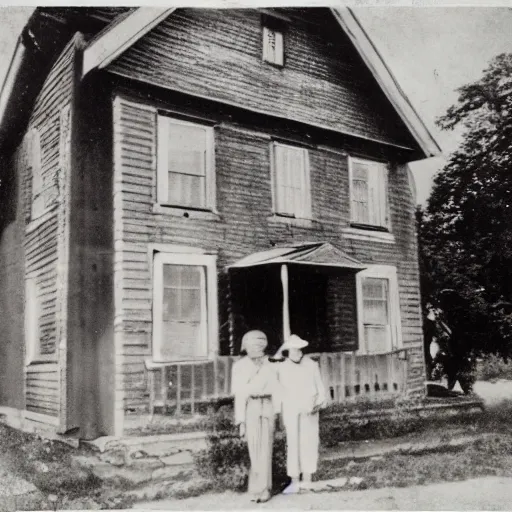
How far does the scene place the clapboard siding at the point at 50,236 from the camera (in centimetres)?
631

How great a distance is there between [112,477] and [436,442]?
3.33 meters

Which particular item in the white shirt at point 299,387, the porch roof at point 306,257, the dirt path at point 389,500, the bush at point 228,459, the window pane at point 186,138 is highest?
the window pane at point 186,138

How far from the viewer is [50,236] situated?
6.58m

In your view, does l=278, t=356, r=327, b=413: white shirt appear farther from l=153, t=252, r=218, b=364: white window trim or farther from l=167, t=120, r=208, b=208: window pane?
l=167, t=120, r=208, b=208: window pane

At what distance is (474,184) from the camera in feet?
22.6

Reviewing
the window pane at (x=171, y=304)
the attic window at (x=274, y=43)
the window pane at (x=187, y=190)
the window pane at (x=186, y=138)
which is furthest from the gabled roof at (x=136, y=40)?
the window pane at (x=171, y=304)

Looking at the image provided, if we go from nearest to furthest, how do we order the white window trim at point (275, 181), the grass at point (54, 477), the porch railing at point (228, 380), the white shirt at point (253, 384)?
the grass at point (54, 477), the white shirt at point (253, 384), the porch railing at point (228, 380), the white window trim at point (275, 181)

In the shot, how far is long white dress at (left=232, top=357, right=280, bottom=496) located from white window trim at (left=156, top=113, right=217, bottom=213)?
6.98 feet

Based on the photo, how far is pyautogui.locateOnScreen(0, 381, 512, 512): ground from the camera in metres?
5.44

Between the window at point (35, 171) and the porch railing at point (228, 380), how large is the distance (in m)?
2.12

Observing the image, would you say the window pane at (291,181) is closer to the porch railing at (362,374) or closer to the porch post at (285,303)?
the porch post at (285,303)

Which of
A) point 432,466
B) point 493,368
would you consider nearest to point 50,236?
point 432,466

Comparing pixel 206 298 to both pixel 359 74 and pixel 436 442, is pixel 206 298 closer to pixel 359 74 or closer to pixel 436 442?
pixel 436 442

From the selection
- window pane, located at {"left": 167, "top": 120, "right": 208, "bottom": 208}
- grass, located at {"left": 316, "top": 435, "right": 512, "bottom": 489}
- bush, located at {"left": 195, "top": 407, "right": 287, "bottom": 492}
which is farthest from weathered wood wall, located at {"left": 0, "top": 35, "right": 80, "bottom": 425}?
grass, located at {"left": 316, "top": 435, "right": 512, "bottom": 489}
